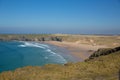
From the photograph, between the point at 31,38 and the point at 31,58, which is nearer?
the point at 31,58

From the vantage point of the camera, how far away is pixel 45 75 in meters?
18.4

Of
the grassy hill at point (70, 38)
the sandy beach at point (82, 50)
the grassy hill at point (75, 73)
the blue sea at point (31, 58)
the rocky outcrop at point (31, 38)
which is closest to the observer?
the grassy hill at point (75, 73)

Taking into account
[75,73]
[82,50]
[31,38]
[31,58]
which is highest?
[75,73]

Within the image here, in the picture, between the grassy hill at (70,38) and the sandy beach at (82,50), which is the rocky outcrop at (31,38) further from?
the sandy beach at (82,50)

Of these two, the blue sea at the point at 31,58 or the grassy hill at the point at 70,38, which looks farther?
the grassy hill at the point at 70,38

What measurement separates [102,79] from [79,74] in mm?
2697

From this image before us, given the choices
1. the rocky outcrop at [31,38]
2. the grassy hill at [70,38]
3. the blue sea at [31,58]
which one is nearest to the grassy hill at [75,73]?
the blue sea at [31,58]

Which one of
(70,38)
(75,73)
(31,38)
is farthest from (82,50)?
(31,38)

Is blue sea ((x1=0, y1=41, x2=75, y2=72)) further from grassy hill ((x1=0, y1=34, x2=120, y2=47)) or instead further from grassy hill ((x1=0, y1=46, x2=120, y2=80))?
grassy hill ((x1=0, y1=34, x2=120, y2=47))

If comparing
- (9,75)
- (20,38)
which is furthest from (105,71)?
(20,38)

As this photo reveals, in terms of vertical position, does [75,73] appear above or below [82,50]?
above

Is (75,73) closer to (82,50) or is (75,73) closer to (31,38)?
(82,50)

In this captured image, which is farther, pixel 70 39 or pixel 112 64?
pixel 70 39

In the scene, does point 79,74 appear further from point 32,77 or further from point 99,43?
point 99,43
